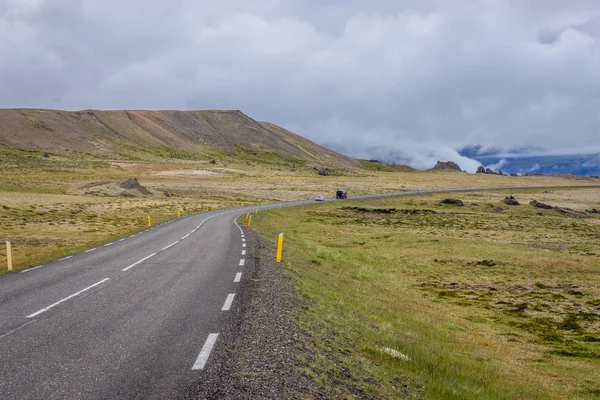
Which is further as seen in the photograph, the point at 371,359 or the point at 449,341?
the point at 449,341

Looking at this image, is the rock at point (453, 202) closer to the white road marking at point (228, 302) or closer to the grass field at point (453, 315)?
the grass field at point (453, 315)

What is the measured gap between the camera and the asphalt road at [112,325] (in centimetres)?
661

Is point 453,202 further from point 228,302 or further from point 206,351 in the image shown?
point 206,351

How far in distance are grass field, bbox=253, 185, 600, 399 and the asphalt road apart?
2.34 m

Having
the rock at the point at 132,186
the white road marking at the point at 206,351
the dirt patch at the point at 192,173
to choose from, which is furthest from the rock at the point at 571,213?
the dirt patch at the point at 192,173

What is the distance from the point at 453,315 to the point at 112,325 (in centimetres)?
1357

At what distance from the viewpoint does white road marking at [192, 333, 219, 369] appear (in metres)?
7.21

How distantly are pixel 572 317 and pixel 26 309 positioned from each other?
19236mm

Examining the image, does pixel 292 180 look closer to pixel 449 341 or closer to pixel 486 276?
pixel 486 276

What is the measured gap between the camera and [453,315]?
1814 cm

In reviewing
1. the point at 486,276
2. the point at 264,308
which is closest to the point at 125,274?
the point at 264,308

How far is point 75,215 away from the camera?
5025 centimetres

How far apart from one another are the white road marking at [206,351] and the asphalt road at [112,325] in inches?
0.6

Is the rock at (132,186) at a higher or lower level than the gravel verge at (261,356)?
higher
